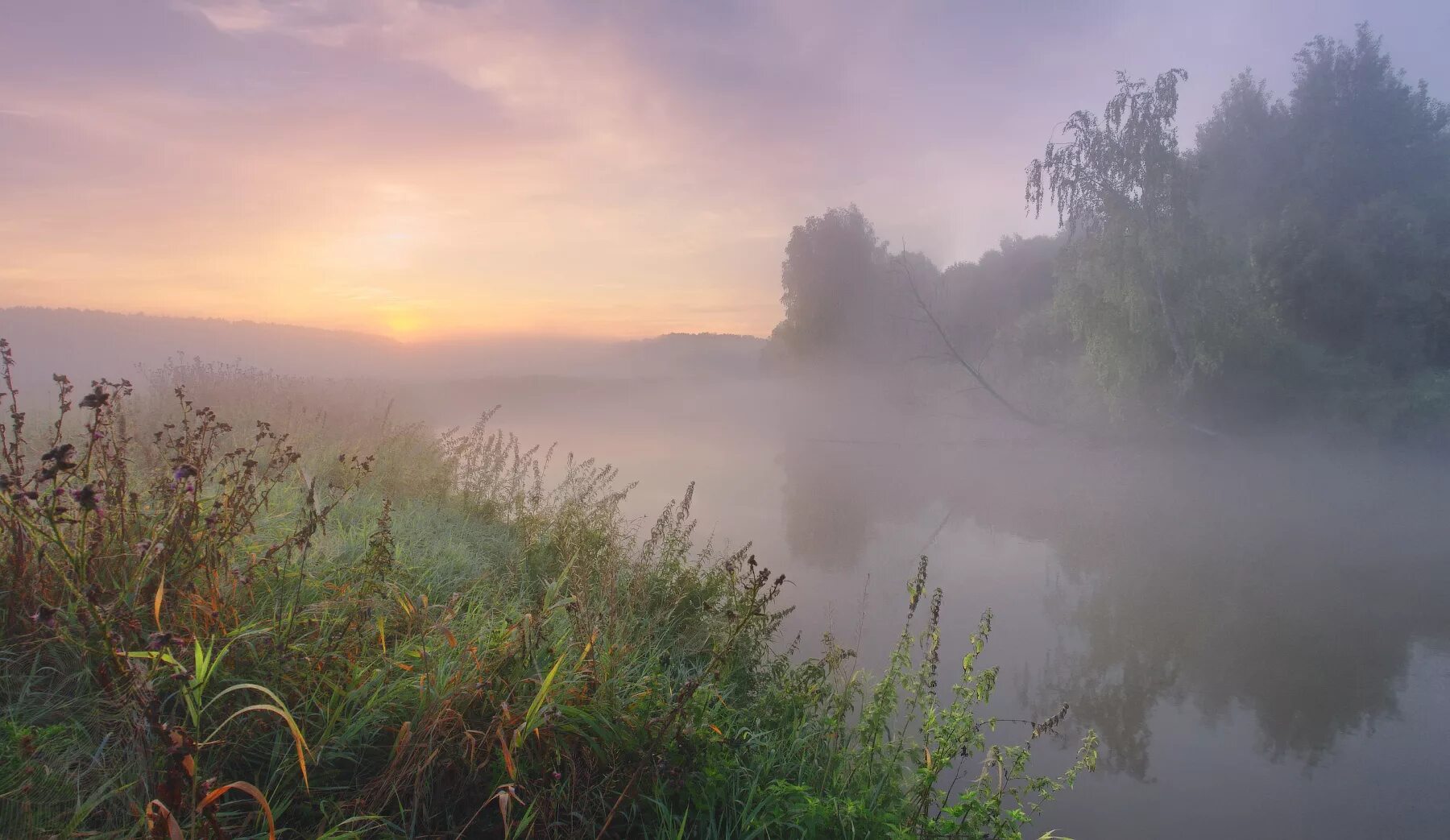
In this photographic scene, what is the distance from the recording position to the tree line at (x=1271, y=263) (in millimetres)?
15000

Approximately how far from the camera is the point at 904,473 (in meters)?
15.6

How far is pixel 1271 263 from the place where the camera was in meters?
16.7

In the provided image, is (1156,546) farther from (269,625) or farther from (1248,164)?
(1248,164)

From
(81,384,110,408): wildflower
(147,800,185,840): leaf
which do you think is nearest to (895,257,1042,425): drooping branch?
(81,384,110,408): wildflower

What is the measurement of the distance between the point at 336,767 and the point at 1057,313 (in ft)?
57.4

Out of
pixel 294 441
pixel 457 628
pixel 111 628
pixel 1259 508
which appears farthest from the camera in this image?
pixel 1259 508

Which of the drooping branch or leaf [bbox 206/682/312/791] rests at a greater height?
the drooping branch

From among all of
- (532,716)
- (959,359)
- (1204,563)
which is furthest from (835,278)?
(532,716)

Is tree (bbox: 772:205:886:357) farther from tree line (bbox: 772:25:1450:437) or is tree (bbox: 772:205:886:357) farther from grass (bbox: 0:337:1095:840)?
grass (bbox: 0:337:1095:840)

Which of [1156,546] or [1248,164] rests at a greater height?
[1248,164]

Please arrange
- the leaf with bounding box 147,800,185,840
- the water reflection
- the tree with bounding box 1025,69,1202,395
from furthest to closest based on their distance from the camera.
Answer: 1. the tree with bounding box 1025,69,1202,395
2. the water reflection
3. the leaf with bounding box 147,800,185,840

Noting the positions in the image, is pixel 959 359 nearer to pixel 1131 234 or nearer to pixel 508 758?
pixel 1131 234

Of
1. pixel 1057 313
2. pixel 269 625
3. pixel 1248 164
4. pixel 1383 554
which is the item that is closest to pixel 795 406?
pixel 1057 313

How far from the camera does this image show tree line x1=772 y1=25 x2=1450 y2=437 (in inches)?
591
